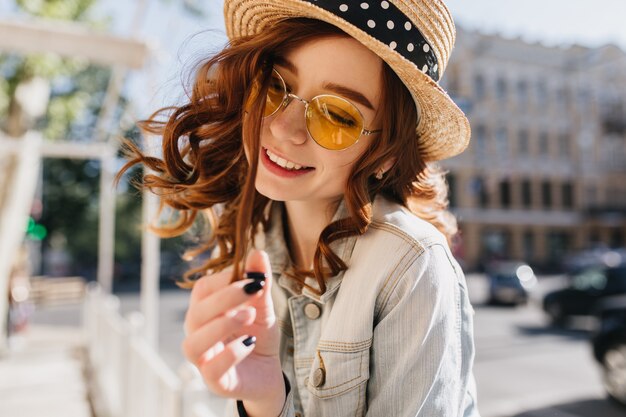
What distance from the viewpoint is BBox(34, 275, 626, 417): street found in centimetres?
542

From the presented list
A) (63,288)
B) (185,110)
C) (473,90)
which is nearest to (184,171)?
(185,110)

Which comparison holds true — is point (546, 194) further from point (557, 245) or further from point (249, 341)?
point (249, 341)

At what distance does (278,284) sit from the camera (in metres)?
1.33

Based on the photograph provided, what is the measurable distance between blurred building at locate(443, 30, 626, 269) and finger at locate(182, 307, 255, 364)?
27922 mm

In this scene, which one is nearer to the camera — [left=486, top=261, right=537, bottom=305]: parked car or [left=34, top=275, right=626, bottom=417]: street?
[left=34, top=275, right=626, bottom=417]: street

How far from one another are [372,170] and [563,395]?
582 cm

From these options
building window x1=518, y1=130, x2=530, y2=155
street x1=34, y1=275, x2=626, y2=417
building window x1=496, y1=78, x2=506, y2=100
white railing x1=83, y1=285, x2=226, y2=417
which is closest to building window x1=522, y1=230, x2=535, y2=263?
building window x1=518, y1=130, x2=530, y2=155

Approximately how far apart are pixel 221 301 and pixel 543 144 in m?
33.7

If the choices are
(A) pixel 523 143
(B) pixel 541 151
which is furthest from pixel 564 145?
(A) pixel 523 143

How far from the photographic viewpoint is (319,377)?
1.07 m

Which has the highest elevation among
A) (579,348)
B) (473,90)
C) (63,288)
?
(473,90)

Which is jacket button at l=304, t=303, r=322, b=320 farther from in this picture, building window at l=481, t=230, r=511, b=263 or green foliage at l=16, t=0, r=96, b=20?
building window at l=481, t=230, r=511, b=263

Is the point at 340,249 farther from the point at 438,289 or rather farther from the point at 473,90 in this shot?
the point at 473,90

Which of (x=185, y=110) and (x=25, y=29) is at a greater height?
(x=25, y=29)
